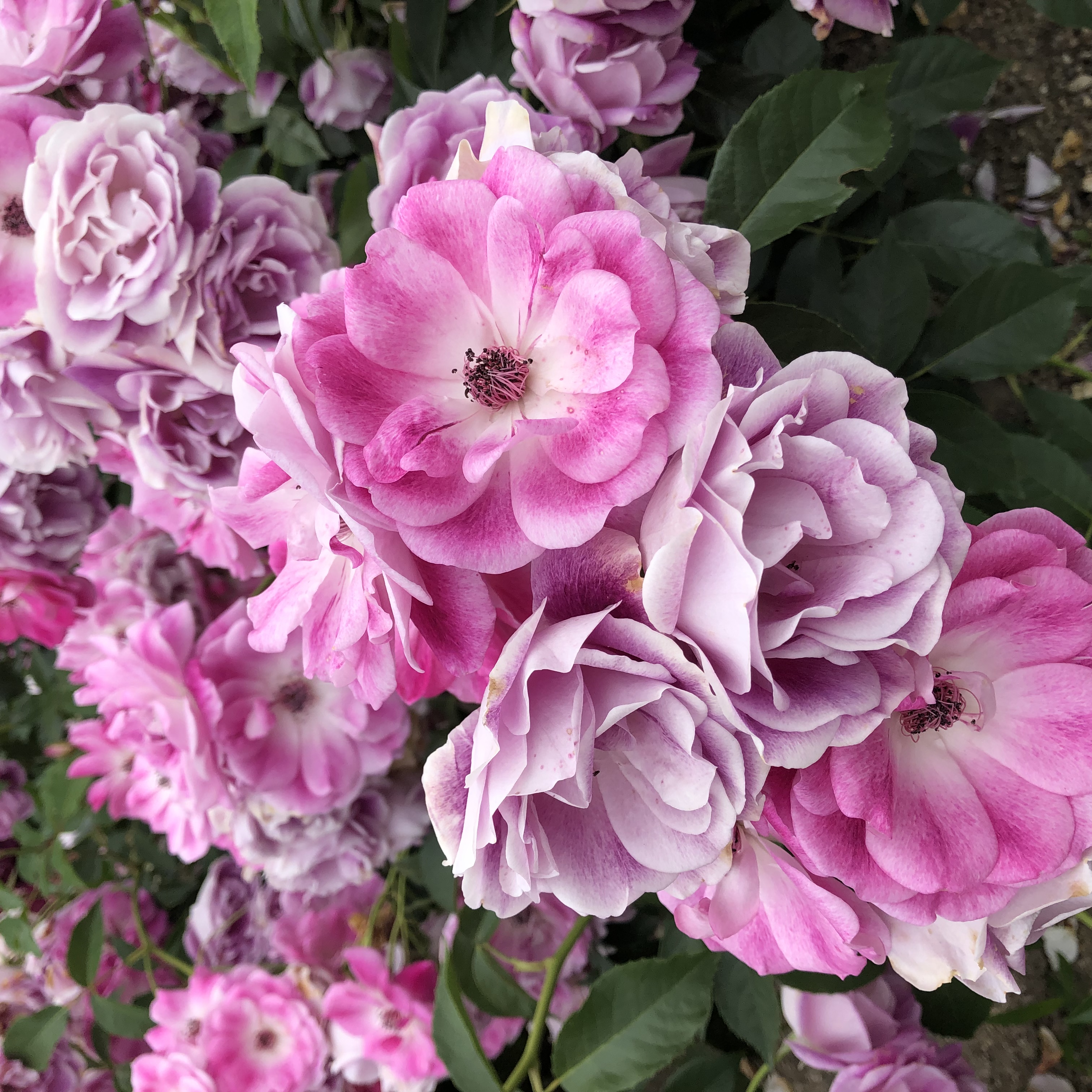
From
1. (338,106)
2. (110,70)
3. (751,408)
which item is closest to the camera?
(751,408)

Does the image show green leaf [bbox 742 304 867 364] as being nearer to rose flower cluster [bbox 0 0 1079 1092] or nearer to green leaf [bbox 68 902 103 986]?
rose flower cluster [bbox 0 0 1079 1092]

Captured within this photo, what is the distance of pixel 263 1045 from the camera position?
68 centimetres

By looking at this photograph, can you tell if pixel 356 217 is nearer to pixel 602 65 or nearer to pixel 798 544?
pixel 602 65

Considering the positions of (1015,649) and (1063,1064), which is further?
(1063,1064)

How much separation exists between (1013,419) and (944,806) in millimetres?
936

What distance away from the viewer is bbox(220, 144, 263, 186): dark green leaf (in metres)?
0.77

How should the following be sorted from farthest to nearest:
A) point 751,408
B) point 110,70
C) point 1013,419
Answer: point 1013,419 → point 110,70 → point 751,408

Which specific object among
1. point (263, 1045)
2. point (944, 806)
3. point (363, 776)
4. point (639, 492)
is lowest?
point (263, 1045)

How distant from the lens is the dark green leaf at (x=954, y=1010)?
2.00 feet

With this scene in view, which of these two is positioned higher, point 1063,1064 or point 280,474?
point 280,474

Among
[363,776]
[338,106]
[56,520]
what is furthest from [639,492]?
[56,520]

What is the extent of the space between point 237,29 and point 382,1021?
76 cm

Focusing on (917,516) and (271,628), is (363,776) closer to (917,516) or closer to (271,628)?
(271,628)

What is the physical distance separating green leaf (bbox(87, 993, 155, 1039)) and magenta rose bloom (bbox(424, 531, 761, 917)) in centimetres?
74
